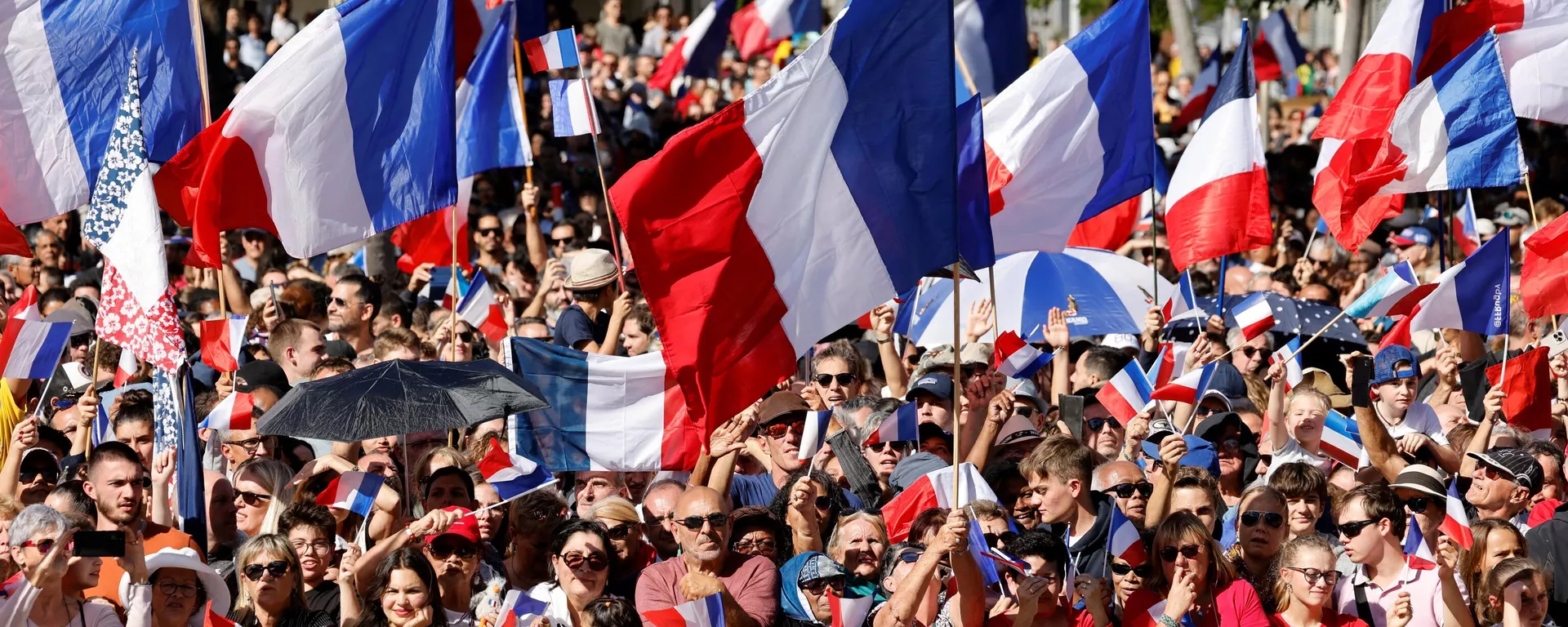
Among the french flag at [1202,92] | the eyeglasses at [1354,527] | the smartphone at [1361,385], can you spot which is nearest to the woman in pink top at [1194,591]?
the eyeglasses at [1354,527]

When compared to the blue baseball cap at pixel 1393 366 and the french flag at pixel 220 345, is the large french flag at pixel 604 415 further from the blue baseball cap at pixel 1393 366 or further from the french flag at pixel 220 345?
the blue baseball cap at pixel 1393 366

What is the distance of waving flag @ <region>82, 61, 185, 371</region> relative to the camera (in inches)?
328

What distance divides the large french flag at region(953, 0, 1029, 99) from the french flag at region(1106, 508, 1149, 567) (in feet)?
24.6

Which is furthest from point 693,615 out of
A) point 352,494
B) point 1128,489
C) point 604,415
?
point 604,415

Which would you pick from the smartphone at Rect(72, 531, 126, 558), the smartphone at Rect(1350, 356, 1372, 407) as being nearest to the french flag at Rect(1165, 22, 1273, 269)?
the smartphone at Rect(1350, 356, 1372, 407)

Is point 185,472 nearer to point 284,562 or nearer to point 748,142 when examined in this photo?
point 284,562

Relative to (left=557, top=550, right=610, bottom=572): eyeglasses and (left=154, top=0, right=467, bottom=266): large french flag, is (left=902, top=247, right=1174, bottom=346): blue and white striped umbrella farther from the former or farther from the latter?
(left=557, top=550, right=610, bottom=572): eyeglasses

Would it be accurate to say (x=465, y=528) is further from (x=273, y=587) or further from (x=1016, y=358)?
(x=1016, y=358)

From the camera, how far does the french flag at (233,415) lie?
8945mm

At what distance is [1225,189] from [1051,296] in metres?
1.13

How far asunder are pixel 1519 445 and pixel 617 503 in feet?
12.7

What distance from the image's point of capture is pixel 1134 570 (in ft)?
23.4

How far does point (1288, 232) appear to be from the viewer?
15.0 meters

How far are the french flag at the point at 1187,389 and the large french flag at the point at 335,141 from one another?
3.45 m
